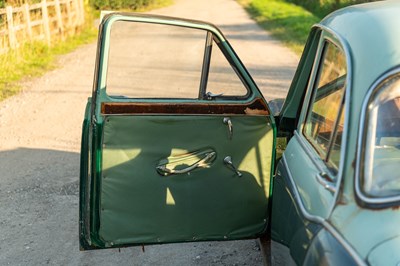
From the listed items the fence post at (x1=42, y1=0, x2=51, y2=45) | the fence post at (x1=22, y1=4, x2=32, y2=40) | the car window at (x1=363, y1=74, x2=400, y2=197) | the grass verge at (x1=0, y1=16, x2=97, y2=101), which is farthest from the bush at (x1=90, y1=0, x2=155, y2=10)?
the car window at (x1=363, y1=74, x2=400, y2=197)

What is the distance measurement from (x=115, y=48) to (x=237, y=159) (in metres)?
1.01

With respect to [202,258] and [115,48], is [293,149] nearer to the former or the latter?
[115,48]

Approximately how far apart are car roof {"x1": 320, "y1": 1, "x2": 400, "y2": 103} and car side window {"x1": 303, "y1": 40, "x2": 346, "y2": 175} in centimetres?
14

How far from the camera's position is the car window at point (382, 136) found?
2162 millimetres

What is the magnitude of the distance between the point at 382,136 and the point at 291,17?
798 inches

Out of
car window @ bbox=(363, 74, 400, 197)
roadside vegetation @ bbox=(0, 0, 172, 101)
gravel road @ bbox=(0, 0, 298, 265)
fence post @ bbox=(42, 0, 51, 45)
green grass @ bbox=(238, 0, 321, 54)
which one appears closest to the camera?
car window @ bbox=(363, 74, 400, 197)

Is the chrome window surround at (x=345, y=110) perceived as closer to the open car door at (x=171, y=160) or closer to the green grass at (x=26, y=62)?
the open car door at (x=171, y=160)

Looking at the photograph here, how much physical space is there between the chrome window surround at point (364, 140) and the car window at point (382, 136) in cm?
1

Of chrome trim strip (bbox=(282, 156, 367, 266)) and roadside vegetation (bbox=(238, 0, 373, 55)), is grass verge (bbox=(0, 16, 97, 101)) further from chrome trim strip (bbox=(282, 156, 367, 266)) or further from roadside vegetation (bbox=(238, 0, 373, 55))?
chrome trim strip (bbox=(282, 156, 367, 266))

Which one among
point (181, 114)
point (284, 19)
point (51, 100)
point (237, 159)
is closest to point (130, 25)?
point (181, 114)

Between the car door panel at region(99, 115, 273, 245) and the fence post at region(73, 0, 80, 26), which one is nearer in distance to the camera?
the car door panel at region(99, 115, 273, 245)

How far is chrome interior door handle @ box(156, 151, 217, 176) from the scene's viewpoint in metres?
3.29

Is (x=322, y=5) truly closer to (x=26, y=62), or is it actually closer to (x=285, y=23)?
(x=285, y=23)

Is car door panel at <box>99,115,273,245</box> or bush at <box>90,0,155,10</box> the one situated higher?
car door panel at <box>99,115,273,245</box>
